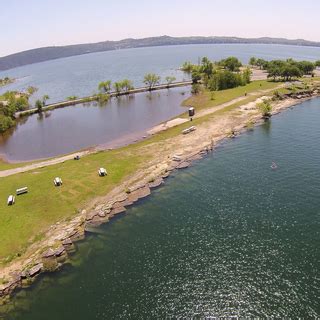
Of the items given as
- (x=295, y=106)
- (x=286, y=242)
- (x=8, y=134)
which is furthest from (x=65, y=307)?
(x=295, y=106)

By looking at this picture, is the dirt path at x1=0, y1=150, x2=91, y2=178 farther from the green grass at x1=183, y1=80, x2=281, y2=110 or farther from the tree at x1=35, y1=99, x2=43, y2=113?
the tree at x1=35, y1=99, x2=43, y2=113

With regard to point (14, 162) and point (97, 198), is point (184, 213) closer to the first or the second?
point (97, 198)

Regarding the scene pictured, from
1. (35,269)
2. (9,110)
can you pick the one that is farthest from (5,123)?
(35,269)

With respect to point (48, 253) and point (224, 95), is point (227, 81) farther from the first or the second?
point (48, 253)

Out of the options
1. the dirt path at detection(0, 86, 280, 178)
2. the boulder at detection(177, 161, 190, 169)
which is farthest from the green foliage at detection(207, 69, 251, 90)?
the boulder at detection(177, 161, 190, 169)

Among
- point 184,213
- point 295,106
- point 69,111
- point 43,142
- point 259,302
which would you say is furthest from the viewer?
point 69,111
